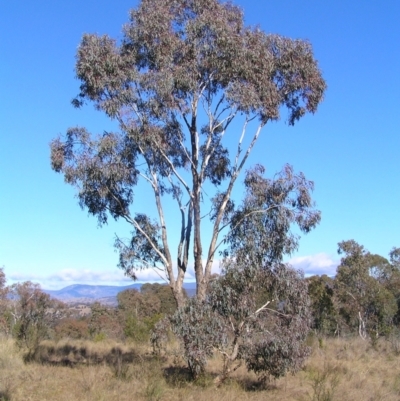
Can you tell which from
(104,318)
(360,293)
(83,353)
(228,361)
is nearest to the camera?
(228,361)

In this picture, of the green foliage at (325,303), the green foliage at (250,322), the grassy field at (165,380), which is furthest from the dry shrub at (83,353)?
the green foliage at (325,303)

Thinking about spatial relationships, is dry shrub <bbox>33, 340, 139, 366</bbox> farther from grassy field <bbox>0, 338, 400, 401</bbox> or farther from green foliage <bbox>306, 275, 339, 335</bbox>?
green foliage <bbox>306, 275, 339, 335</bbox>

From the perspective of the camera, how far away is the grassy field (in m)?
10.0

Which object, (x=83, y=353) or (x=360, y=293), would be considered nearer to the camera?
(x=83, y=353)

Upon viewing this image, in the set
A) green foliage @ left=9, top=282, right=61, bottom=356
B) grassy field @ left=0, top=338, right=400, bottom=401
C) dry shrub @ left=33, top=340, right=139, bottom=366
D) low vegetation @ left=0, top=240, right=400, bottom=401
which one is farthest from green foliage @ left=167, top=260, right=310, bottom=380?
green foliage @ left=9, top=282, right=61, bottom=356

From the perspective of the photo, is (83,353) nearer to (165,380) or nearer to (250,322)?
(165,380)

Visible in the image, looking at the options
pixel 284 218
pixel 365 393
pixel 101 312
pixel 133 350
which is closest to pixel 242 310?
pixel 284 218

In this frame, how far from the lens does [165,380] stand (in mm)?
11172

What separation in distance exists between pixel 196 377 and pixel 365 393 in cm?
347

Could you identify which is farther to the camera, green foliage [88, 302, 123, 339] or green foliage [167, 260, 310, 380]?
green foliage [88, 302, 123, 339]

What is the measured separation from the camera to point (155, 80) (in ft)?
40.0

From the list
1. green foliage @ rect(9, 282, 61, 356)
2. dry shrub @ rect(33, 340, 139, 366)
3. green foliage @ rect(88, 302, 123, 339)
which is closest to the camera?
dry shrub @ rect(33, 340, 139, 366)

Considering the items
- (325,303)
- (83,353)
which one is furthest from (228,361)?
(325,303)

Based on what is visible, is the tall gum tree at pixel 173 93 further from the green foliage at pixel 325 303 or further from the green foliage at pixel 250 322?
the green foliage at pixel 325 303
